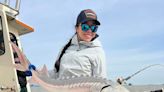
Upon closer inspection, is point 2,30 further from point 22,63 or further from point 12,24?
point 22,63

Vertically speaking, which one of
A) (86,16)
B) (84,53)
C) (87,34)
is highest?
(86,16)

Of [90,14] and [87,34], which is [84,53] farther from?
[90,14]

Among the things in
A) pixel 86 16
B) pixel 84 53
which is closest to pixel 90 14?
pixel 86 16

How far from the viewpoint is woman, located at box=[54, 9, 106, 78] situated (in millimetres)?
4203

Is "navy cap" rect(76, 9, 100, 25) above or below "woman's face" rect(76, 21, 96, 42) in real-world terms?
above

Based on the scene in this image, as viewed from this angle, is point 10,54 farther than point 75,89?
Yes

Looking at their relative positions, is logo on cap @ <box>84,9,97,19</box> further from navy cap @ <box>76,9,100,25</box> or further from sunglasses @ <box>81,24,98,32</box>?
sunglasses @ <box>81,24,98,32</box>

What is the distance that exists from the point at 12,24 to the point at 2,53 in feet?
3.28

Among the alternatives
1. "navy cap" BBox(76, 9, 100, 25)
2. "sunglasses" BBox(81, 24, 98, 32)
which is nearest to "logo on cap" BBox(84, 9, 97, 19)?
"navy cap" BBox(76, 9, 100, 25)

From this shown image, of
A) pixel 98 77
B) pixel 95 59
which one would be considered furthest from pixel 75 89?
pixel 95 59

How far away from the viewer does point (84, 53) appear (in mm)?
4297

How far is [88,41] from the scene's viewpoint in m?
4.35

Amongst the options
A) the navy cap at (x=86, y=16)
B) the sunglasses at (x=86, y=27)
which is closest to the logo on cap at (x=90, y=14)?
the navy cap at (x=86, y=16)

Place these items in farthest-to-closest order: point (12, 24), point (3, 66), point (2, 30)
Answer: point (12, 24) < point (2, 30) < point (3, 66)
